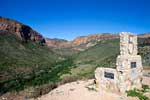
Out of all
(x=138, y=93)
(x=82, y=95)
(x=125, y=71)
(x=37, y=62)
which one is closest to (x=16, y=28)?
(x=37, y=62)

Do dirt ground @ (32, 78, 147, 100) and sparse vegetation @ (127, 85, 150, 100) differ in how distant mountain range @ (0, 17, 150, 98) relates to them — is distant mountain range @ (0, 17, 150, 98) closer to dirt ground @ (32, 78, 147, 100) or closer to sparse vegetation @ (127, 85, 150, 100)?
dirt ground @ (32, 78, 147, 100)

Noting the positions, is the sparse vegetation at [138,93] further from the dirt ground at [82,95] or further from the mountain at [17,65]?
the mountain at [17,65]

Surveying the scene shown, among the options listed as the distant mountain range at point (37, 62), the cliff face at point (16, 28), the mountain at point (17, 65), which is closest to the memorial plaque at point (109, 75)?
the distant mountain range at point (37, 62)

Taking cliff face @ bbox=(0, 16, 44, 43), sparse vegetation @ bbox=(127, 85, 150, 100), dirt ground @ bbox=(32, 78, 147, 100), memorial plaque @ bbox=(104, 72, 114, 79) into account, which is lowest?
dirt ground @ bbox=(32, 78, 147, 100)

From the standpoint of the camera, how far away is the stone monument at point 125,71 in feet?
73.7

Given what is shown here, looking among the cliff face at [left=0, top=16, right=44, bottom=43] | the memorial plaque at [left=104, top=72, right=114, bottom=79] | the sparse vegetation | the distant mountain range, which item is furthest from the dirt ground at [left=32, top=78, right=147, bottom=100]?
the cliff face at [left=0, top=16, right=44, bottom=43]

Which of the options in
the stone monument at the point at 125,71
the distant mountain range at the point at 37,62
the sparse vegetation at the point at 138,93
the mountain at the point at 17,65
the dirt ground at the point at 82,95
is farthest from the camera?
the mountain at the point at 17,65

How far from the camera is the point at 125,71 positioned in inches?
884

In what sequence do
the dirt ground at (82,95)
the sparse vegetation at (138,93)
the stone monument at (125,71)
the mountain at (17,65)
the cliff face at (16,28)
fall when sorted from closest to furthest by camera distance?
the sparse vegetation at (138,93)
the dirt ground at (82,95)
the stone monument at (125,71)
the mountain at (17,65)
the cliff face at (16,28)

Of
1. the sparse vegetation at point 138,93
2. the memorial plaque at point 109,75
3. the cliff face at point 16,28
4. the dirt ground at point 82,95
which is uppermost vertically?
the cliff face at point 16,28

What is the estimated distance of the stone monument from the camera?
22.5 m

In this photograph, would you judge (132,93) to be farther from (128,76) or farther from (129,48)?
(129,48)

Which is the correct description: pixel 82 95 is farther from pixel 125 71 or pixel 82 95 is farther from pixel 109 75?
pixel 125 71

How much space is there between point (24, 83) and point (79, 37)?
13847cm
